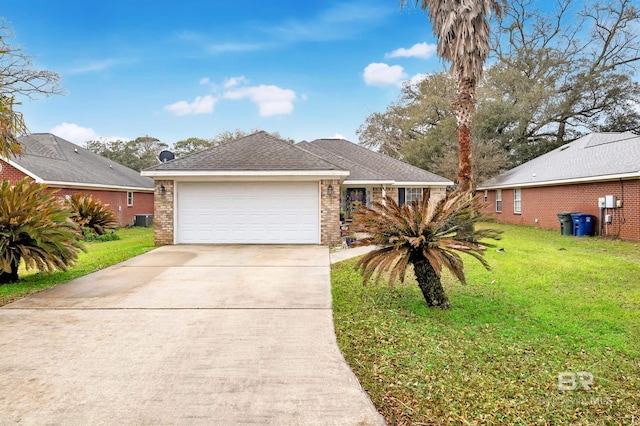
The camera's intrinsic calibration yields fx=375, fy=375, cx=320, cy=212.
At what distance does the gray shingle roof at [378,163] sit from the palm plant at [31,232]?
1271 cm

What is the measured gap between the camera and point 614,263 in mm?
8750

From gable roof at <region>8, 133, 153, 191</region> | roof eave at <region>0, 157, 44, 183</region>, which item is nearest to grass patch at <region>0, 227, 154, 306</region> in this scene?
roof eave at <region>0, 157, 44, 183</region>

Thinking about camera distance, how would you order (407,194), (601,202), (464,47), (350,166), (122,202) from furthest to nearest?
(122,202) → (407,194) → (350,166) → (601,202) → (464,47)

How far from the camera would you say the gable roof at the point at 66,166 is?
1603 cm

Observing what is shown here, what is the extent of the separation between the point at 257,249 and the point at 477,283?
638 cm

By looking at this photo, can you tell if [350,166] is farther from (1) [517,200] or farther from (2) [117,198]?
(2) [117,198]

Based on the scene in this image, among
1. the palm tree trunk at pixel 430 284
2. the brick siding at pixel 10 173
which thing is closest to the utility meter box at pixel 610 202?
the palm tree trunk at pixel 430 284

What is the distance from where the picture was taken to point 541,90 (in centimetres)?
2686

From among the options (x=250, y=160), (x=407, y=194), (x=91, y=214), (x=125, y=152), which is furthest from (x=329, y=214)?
(x=125, y=152)

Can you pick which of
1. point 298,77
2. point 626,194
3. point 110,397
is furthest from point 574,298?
point 298,77

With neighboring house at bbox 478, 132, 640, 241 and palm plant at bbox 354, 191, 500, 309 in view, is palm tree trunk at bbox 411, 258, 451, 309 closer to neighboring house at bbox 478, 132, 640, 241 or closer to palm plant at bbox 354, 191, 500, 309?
palm plant at bbox 354, 191, 500, 309

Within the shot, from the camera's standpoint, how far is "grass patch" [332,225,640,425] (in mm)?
3059

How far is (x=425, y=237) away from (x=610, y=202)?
40.6 ft

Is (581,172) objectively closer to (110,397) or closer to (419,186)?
(419,186)
